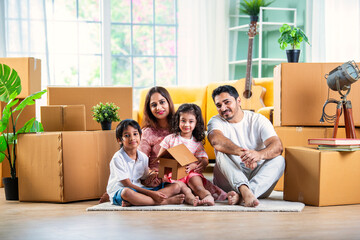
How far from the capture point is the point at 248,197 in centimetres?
261

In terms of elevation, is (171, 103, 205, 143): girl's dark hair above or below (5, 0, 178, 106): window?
below

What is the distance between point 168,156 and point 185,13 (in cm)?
279

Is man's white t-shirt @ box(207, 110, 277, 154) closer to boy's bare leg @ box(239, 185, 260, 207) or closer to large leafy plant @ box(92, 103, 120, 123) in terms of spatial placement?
boy's bare leg @ box(239, 185, 260, 207)

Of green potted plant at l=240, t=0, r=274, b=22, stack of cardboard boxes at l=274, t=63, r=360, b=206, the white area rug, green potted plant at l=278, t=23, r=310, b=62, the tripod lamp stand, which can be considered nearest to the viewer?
the white area rug

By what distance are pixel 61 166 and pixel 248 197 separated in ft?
3.48

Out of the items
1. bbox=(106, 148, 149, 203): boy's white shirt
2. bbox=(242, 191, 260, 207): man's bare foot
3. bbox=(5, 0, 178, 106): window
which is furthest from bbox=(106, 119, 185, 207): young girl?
bbox=(5, 0, 178, 106): window

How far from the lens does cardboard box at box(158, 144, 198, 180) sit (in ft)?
8.87

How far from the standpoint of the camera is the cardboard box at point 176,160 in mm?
2703

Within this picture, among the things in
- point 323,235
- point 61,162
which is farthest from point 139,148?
point 323,235

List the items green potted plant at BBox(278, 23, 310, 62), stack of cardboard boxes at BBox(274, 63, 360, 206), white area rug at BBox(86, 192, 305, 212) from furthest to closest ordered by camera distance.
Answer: green potted plant at BBox(278, 23, 310, 62)
stack of cardboard boxes at BBox(274, 63, 360, 206)
white area rug at BBox(86, 192, 305, 212)

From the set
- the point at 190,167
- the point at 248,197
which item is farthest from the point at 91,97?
the point at 248,197

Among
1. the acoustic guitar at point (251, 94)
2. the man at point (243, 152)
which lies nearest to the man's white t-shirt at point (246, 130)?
the man at point (243, 152)

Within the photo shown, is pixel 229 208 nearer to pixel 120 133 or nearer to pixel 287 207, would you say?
pixel 287 207

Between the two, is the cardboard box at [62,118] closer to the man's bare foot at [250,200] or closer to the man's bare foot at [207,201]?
the man's bare foot at [207,201]
